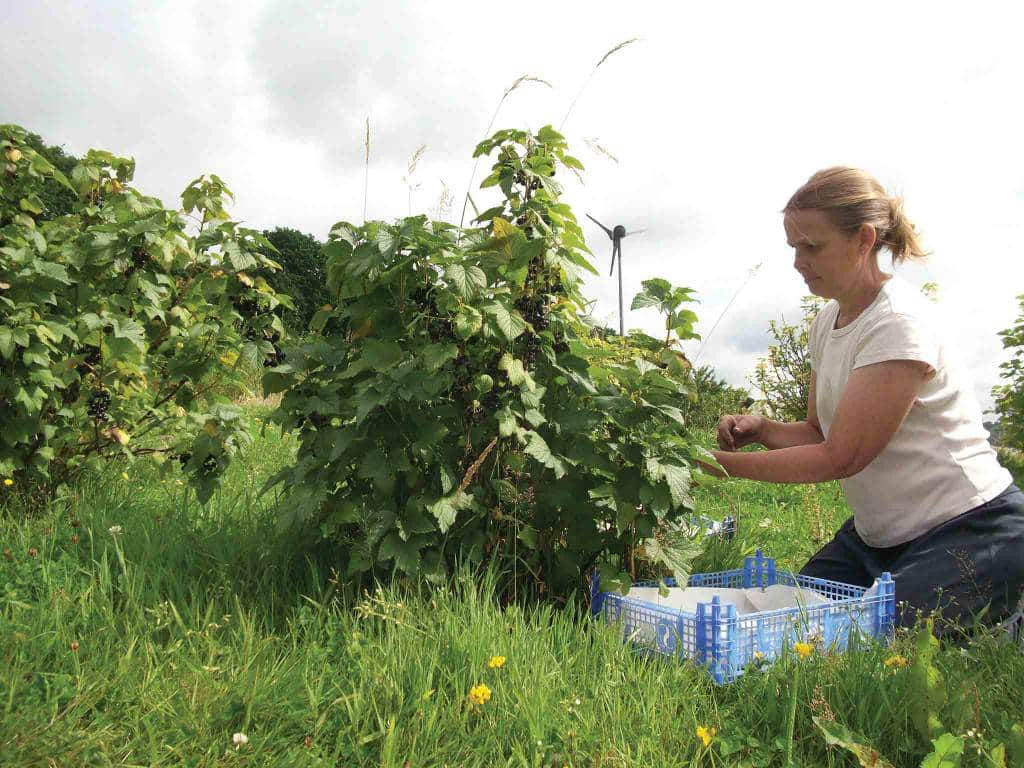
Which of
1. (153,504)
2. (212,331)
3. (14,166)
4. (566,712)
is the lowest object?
(566,712)

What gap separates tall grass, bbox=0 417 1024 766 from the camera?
1.77 metres

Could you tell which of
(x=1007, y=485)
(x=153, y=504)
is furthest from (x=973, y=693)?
(x=153, y=504)

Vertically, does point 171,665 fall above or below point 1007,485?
below

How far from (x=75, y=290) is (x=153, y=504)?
103 centimetres

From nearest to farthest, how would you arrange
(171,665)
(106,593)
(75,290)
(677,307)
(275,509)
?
(171,665) < (677,307) < (106,593) < (275,509) < (75,290)

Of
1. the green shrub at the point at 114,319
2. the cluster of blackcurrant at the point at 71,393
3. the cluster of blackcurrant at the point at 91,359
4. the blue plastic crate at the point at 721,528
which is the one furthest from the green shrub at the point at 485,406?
the cluster of blackcurrant at the point at 71,393

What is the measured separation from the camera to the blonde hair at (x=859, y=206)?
246 centimetres

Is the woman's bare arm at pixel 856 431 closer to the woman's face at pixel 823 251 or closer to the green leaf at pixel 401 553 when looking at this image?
the woman's face at pixel 823 251

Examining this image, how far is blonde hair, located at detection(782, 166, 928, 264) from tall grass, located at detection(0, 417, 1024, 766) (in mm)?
1231

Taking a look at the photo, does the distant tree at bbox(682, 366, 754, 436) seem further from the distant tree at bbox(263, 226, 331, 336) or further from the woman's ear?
the distant tree at bbox(263, 226, 331, 336)

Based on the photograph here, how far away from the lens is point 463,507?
218 cm

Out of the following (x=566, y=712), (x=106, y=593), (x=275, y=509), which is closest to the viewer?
(x=566, y=712)

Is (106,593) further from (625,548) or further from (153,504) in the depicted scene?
(625,548)

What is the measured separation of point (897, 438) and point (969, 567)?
42cm
